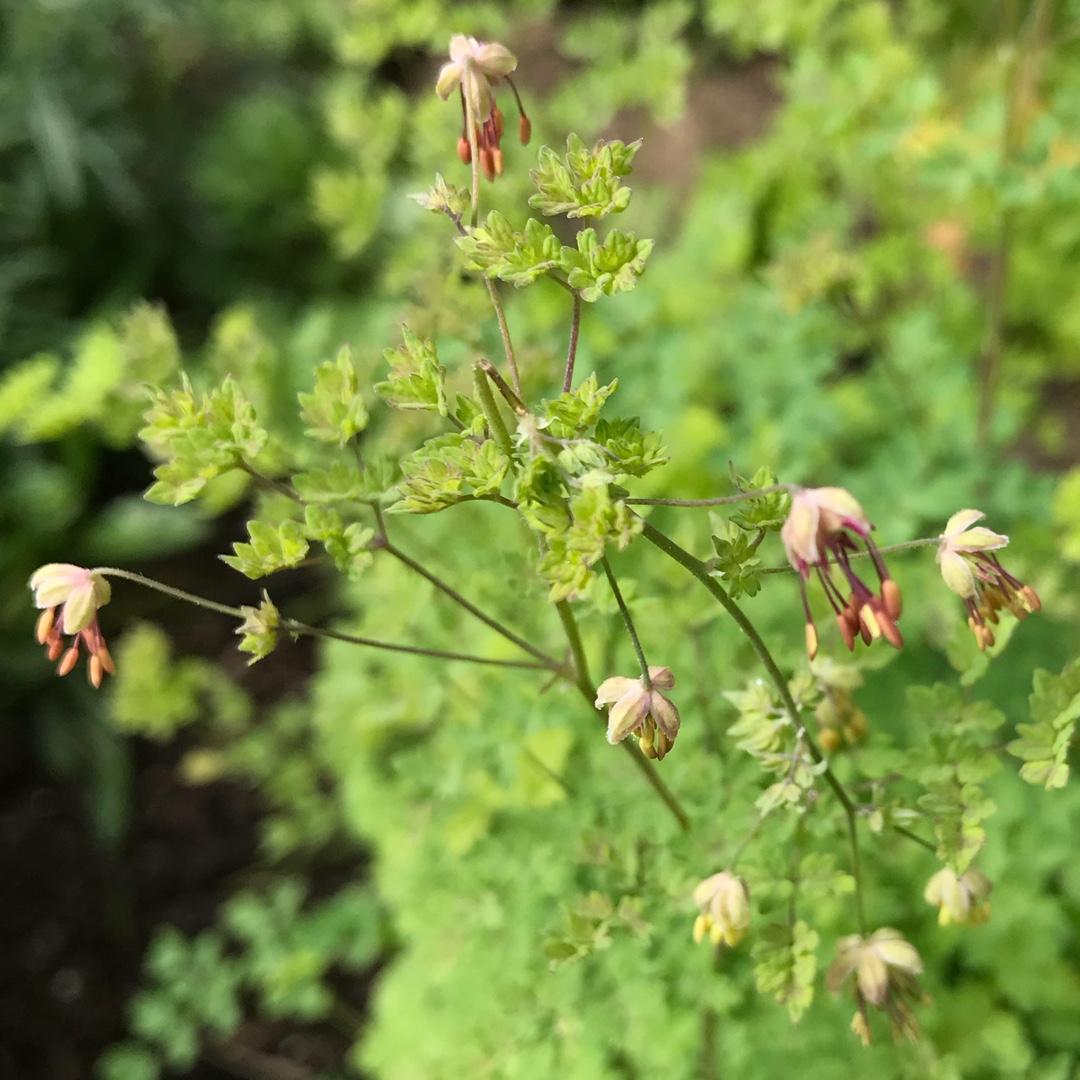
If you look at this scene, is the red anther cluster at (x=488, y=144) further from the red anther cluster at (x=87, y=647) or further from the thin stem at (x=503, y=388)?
the red anther cluster at (x=87, y=647)

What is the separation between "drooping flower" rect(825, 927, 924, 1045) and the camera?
2.16 ft

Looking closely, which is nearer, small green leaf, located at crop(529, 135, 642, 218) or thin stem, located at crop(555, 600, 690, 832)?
small green leaf, located at crop(529, 135, 642, 218)

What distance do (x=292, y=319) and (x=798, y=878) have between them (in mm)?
2333

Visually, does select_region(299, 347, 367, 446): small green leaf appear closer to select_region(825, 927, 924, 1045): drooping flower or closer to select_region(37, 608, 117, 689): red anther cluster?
select_region(37, 608, 117, 689): red anther cluster

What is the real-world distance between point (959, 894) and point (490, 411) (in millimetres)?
480

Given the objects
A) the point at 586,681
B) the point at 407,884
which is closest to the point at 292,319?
the point at 407,884

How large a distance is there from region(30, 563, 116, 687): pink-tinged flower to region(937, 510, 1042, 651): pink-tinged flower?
1.74ft

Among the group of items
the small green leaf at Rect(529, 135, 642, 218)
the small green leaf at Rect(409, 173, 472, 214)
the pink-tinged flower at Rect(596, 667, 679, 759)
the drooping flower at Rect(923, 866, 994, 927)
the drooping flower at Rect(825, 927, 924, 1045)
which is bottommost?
the drooping flower at Rect(825, 927, 924, 1045)

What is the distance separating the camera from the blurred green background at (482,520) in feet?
3.21

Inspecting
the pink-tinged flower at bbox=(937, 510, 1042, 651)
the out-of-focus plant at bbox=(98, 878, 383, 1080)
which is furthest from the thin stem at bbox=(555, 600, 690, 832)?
the out-of-focus plant at bbox=(98, 878, 383, 1080)

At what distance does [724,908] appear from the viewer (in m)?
0.63

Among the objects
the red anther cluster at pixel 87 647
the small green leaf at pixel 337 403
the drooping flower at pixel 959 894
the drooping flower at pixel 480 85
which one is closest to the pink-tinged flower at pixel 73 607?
the red anther cluster at pixel 87 647

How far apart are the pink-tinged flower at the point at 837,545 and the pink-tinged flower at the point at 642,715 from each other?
10 cm

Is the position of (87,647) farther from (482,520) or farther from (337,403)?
(482,520)
